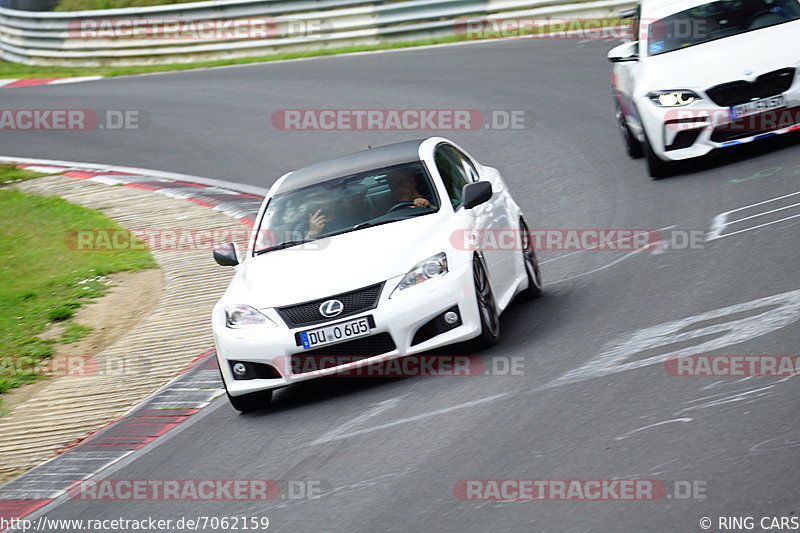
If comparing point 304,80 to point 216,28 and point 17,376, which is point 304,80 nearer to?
point 216,28

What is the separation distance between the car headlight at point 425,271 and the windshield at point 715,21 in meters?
5.94

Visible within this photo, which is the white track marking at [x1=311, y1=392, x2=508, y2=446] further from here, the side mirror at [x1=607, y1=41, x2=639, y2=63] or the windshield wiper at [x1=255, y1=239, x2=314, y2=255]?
the side mirror at [x1=607, y1=41, x2=639, y2=63]

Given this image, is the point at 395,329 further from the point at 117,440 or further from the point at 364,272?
the point at 117,440

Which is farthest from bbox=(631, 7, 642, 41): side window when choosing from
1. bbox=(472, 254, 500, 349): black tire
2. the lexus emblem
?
the lexus emblem

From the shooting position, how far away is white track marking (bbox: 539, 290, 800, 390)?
24.2 feet

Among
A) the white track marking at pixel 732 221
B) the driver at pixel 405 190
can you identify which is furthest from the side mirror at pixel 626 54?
the driver at pixel 405 190

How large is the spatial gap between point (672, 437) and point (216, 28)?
896 inches

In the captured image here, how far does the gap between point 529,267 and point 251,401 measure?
2.57 metres

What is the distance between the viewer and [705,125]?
12195 mm

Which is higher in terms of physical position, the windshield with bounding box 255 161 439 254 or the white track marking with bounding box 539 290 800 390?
the windshield with bounding box 255 161 439 254

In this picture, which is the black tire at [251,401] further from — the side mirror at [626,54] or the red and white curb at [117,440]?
the side mirror at [626,54]

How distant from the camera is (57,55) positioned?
1188 inches

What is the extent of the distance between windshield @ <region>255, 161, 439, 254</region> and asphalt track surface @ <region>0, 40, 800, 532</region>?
1.10 metres

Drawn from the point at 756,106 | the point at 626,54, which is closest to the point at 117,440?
the point at 756,106
